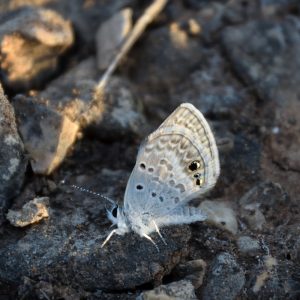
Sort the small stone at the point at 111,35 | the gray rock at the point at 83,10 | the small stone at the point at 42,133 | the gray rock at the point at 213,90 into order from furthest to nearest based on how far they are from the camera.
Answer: the gray rock at the point at 83,10
the small stone at the point at 111,35
the gray rock at the point at 213,90
the small stone at the point at 42,133

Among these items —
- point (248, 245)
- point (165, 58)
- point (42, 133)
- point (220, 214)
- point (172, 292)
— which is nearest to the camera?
point (172, 292)

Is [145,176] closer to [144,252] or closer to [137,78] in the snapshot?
[144,252]

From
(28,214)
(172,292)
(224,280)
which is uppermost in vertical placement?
(28,214)

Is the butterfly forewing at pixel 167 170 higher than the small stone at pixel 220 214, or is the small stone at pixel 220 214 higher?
the butterfly forewing at pixel 167 170

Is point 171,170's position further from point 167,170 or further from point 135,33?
point 135,33

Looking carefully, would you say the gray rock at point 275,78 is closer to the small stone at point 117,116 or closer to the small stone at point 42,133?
the small stone at point 117,116

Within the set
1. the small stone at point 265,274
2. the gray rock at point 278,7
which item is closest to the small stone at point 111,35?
the gray rock at point 278,7

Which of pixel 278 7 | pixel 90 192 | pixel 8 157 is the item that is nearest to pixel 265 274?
pixel 90 192
